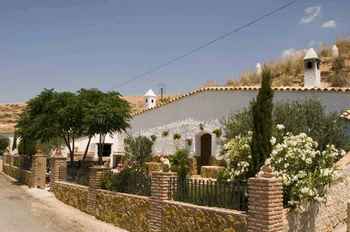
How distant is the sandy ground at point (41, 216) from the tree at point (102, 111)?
3.71m

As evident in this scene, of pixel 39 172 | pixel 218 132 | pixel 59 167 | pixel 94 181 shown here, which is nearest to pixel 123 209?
pixel 94 181

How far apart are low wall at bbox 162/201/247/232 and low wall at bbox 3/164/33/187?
13108 millimetres

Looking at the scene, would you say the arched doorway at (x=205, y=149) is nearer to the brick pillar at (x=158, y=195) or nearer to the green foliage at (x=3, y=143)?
the brick pillar at (x=158, y=195)

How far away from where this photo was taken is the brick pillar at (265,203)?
8297 millimetres

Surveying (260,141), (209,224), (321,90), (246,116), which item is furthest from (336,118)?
(209,224)

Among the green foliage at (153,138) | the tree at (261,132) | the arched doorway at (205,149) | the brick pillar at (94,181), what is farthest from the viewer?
the green foliage at (153,138)

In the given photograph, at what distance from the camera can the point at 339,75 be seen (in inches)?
1073

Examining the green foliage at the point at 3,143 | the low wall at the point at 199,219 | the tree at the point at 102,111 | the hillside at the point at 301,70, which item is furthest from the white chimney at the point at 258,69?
the green foliage at the point at 3,143

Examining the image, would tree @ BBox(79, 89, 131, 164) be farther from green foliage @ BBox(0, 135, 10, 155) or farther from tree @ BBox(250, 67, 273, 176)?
green foliage @ BBox(0, 135, 10, 155)

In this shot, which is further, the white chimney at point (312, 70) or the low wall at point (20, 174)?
the low wall at point (20, 174)

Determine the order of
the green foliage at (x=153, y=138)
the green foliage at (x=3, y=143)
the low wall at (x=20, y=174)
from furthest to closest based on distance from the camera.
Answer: the green foliage at (x=3, y=143), the green foliage at (x=153, y=138), the low wall at (x=20, y=174)

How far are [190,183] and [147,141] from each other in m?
14.3

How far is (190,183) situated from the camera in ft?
A: 35.6

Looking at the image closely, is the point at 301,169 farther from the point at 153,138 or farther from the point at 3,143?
the point at 3,143
